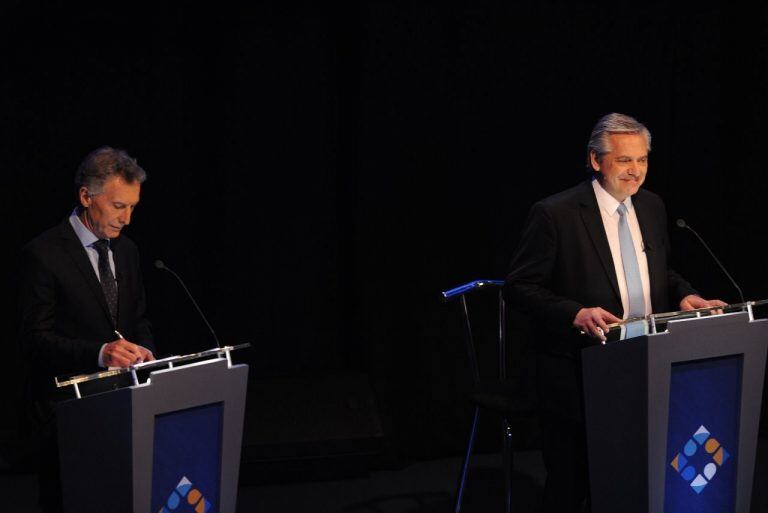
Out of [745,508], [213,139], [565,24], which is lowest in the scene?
[745,508]

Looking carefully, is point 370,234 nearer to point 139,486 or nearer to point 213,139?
point 213,139

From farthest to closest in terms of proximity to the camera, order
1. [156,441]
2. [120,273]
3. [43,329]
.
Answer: [120,273], [43,329], [156,441]

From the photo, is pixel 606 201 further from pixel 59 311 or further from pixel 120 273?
pixel 59 311

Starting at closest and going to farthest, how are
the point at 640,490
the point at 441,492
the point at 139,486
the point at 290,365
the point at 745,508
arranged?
the point at 139,486 < the point at 640,490 < the point at 745,508 < the point at 441,492 < the point at 290,365

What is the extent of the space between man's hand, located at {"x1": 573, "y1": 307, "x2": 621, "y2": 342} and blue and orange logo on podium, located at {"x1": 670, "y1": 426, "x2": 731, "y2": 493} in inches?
15.4

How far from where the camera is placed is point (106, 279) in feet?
9.29

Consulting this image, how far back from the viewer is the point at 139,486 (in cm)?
231

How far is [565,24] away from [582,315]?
258 cm

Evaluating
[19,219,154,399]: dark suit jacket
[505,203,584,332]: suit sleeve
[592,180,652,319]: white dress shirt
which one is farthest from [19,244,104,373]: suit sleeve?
[592,180,652,319]: white dress shirt

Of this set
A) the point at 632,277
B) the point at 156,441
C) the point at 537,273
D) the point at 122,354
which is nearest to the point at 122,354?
the point at 122,354

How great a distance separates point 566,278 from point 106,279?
141 cm

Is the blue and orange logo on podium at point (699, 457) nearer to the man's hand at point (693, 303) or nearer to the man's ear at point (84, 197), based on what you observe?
the man's hand at point (693, 303)

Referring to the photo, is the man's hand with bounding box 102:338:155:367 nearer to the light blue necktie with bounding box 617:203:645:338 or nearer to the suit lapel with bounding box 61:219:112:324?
the suit lapel with bounding box 61:219:112:324

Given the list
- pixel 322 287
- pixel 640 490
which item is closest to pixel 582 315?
pixel 640 490
